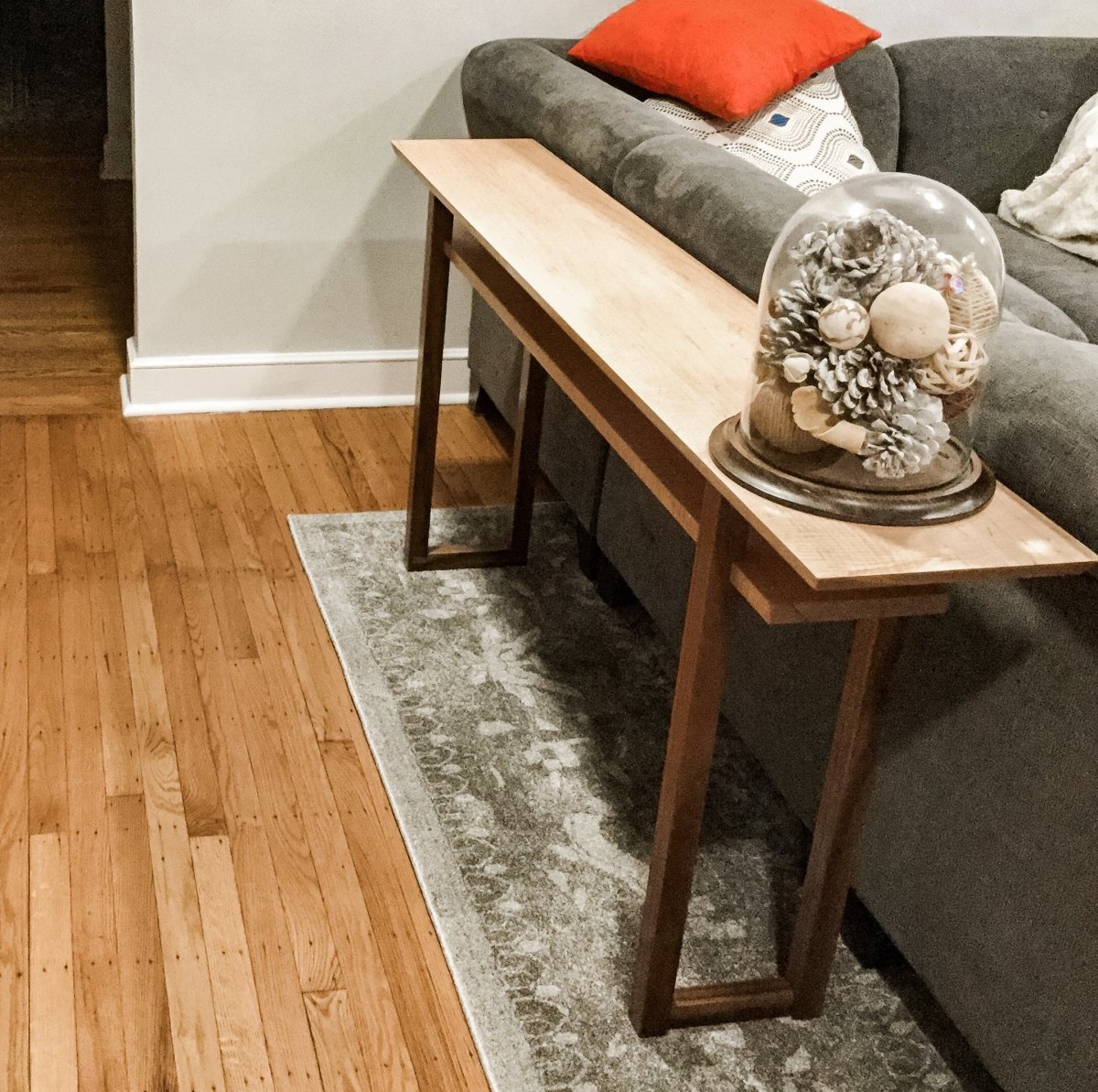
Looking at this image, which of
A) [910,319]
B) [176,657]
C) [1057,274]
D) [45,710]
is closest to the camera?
[910,319]

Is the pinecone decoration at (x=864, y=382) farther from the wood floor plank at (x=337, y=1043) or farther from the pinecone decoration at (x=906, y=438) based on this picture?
the wood floor plank at (x=337, y=1043)

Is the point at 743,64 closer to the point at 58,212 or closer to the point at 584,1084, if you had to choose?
the point at 584,1084

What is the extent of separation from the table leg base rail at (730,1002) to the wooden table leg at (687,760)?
3 centimetres

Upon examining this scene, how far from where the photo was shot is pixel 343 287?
118 inches

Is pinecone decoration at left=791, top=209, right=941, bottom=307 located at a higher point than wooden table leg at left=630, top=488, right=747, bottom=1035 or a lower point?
higher

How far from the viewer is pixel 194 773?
1957 millimetres

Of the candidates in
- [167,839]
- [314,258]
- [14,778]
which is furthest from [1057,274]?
[14,778]

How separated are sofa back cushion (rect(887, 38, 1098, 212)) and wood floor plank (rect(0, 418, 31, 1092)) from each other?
1879 mm

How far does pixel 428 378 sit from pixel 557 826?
85 centimetres

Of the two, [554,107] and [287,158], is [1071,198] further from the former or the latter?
[287,158]

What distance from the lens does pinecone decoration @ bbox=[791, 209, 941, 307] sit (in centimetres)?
120

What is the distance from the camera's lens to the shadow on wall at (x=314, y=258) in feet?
9.39

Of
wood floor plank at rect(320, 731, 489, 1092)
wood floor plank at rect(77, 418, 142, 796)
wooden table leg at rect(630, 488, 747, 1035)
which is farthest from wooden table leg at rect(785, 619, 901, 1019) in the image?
wood floor plank at rect(77, 418, 142, 796)

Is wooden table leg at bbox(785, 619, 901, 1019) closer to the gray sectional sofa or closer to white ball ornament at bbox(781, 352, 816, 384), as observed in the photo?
the gray sectional sofa
